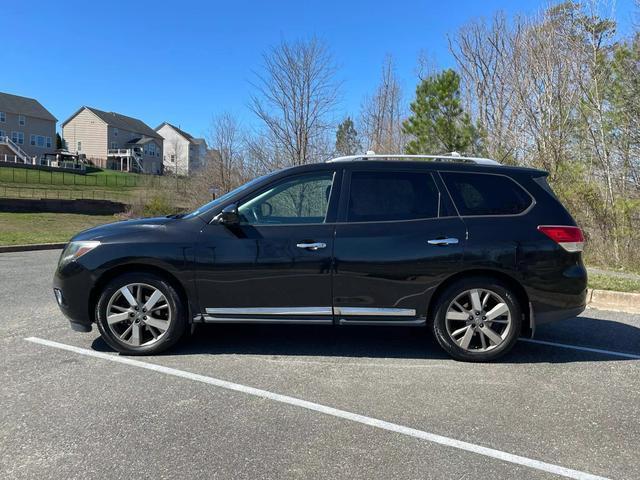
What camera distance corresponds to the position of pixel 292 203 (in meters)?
4.60

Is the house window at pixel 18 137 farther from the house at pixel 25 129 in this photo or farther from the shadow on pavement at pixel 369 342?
the shadow on pavement at pixel 369 342

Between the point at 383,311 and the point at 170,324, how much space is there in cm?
193

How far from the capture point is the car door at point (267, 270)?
14.3ft

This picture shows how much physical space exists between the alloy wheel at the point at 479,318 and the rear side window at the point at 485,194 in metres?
0.75

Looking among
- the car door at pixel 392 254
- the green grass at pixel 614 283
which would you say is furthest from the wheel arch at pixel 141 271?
the green grass at pixel 614 283

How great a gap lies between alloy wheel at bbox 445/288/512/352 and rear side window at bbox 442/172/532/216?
0.75 metres

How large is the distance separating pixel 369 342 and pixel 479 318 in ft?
3.97

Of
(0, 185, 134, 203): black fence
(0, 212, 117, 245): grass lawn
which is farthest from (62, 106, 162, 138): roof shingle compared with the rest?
(0, 212, 117, 245): grass lawn

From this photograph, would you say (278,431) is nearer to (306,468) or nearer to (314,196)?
(306,468)

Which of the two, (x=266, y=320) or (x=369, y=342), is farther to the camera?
(x=369, y=342)

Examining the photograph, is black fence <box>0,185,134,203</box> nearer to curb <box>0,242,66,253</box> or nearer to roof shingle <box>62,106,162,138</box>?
curb <box>0,242,66,253</box>

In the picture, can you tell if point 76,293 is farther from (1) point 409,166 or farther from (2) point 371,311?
(1) point 409,166

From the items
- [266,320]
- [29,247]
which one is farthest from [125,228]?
[29,247]

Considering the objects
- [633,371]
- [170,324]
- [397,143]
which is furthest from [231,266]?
[397,143]
